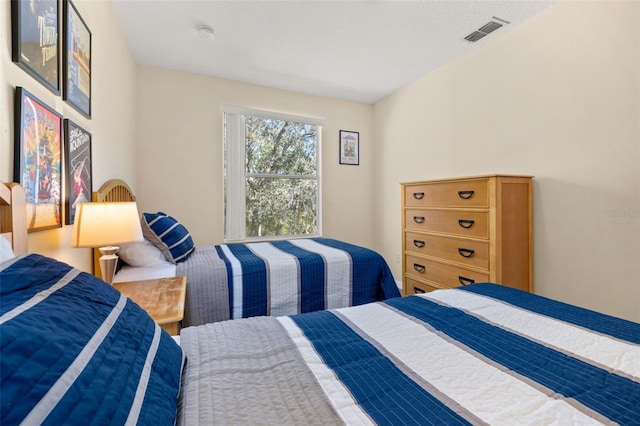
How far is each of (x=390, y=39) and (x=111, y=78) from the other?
7.29ft

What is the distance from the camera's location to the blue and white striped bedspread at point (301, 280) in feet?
6.54

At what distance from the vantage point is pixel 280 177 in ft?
12.5

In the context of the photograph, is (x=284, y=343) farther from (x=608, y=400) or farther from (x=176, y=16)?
(x=176, y=16)

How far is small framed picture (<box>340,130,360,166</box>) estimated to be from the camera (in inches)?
162

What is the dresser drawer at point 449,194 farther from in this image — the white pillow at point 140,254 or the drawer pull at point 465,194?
the white pillow at point 140,254

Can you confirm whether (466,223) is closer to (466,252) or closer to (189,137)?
(466,252)

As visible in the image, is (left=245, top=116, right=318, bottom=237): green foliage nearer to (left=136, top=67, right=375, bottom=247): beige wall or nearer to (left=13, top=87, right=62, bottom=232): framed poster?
(left=136, top=67, right=375, bottom=247): beige wall

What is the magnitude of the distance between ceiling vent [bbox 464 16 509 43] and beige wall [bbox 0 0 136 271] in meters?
2.76

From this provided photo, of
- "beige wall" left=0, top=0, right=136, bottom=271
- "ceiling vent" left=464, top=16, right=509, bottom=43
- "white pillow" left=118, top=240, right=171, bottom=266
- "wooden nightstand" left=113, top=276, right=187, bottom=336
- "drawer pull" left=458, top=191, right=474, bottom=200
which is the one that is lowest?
"wooden nightstand" left=113, top=276, right=187, bottom=336

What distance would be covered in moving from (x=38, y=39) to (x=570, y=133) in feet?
9.84

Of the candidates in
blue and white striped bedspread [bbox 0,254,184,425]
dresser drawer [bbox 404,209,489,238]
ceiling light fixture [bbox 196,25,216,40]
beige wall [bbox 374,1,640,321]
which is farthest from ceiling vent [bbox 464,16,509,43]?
blue and white striped bedspread [bbox 0,254,184,425]

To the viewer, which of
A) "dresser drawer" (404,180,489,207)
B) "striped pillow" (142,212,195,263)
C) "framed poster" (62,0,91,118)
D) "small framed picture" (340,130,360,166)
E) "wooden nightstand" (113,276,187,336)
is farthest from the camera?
"small framed picture" (340,130,360,166)

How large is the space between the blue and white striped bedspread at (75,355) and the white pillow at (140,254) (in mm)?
1422

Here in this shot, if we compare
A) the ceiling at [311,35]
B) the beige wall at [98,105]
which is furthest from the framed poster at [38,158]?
the ceiling at [311,35]
